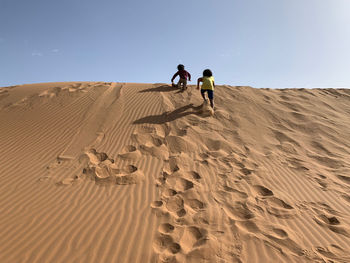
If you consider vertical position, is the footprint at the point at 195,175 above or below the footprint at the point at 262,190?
above

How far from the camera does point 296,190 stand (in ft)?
12.5

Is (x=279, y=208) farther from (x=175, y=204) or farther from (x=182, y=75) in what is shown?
(x=182, y=75)

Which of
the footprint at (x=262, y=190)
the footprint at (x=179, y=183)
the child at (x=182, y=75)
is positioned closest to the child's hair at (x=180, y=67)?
the child at (x=182, y=75)

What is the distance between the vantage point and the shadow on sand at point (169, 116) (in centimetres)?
622

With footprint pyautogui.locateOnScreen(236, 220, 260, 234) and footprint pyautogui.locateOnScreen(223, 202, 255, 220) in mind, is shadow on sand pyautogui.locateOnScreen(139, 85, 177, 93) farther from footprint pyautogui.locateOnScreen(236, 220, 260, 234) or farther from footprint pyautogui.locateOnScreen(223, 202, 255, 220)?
footprint pyautogui.locateOnScreen(236, 220, 260, 234)

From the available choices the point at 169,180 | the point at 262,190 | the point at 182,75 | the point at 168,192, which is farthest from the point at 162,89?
the point at 262,190

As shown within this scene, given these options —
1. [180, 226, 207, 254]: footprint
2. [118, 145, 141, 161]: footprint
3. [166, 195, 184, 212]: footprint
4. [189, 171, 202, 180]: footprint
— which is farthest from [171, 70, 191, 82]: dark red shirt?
[180, 226, 207, 254]: footprint

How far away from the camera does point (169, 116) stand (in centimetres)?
648

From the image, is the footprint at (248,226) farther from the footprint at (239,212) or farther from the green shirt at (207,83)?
the green shirt at (207,83)

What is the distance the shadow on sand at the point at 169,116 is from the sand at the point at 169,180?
0.03 m

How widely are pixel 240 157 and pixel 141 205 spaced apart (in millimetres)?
2670

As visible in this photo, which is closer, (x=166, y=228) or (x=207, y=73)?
(x=166, y=228)

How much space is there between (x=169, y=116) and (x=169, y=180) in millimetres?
3014

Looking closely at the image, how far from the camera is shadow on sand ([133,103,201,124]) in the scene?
245 inches
